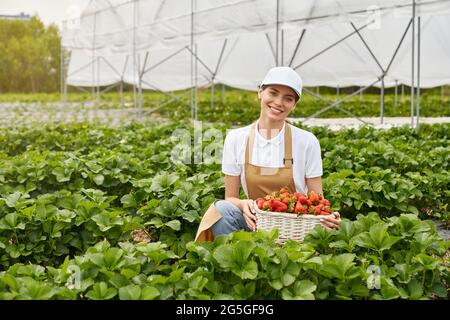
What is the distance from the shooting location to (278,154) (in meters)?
3.82

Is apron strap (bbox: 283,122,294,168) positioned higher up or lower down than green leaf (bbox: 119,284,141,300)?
higher up

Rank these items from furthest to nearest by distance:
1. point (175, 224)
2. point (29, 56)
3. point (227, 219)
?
point (29, 56)
point (175, 224)
point (227, 219)

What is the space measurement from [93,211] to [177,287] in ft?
4.59

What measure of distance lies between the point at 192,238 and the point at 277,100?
101 cm

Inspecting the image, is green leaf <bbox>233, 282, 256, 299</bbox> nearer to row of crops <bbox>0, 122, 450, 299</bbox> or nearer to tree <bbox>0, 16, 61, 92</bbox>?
row of crops <bbox>0, 122, 450, 299</bbox>

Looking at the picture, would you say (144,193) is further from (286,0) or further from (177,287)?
(286,0)

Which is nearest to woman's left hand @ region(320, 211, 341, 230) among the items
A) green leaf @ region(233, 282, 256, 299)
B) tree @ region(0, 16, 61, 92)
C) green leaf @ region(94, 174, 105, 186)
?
green leaf @ region(233, 282, 256, 299)

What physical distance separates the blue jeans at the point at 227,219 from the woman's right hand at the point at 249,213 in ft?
0.16

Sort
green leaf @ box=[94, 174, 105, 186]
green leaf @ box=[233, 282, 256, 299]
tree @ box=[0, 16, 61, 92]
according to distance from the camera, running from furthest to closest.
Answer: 1. tree @ box=[0, 16, 61, 92]
2. green leaf @ box=[94, 174, 105, 186]
3. green leaf @ box=[233, 282, 256, 299]

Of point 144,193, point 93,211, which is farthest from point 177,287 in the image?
point 144,193

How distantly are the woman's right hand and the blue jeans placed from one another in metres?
0.05

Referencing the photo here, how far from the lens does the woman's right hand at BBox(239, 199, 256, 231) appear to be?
3.62 m

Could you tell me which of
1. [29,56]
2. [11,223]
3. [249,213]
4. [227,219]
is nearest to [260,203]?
[249,213]

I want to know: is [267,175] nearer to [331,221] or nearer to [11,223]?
[331,221]
